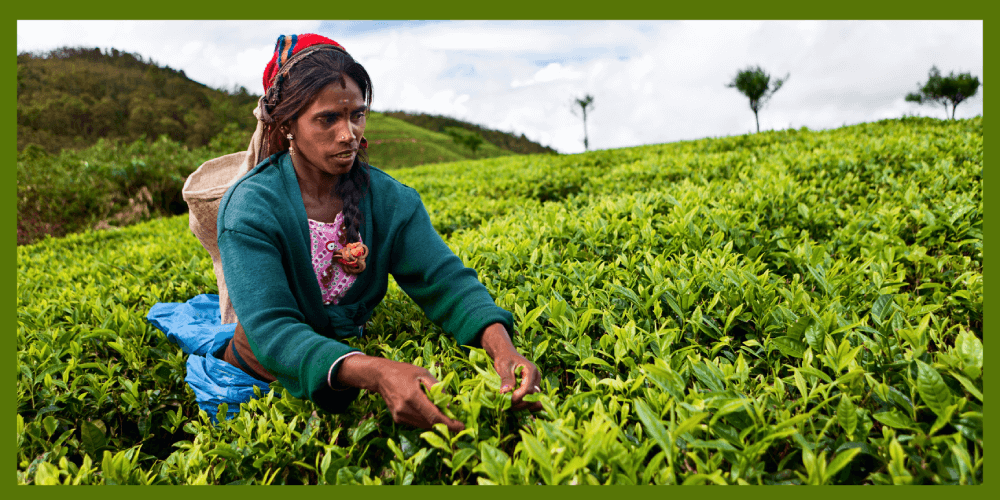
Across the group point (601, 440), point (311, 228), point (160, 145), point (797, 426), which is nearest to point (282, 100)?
point (311, 228)

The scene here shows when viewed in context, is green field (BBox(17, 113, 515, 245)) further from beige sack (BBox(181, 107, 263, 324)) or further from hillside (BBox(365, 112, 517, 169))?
hillside (BBox(365, 112, 517, 169))

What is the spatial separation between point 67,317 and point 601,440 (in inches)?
124

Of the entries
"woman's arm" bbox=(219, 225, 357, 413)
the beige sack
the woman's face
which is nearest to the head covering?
the beige sack

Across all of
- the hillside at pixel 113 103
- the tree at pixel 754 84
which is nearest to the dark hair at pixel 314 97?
the hillside at pixel 113 103

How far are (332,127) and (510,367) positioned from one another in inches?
40.2

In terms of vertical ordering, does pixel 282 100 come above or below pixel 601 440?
above

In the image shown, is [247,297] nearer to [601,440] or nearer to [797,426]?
[601,440]

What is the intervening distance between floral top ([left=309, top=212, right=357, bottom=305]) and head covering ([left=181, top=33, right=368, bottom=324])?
35 centimetres

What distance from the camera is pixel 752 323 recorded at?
1.96 metres

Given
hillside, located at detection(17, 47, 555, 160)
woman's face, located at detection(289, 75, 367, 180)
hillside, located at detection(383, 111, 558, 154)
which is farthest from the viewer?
hillside, located at detection(383, 111, 558, 154)

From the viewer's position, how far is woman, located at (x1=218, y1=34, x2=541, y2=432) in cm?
142

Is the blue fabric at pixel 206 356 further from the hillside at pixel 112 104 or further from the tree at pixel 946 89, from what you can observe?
the tree at pixel 946 89

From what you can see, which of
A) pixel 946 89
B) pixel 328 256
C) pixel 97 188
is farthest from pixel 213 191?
pixel 946 89

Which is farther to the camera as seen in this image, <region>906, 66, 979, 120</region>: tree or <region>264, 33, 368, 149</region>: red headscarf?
<region>906, 66, 979, 120</region>: tree
